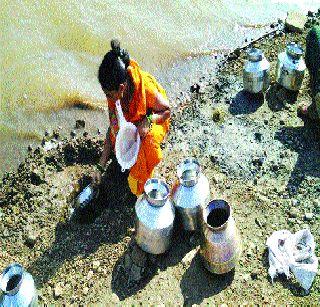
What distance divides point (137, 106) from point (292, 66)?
73.4 inches

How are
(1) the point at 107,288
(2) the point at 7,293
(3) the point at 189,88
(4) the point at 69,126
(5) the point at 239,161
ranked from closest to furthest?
1. (2) the point at 7,293
2. (1) the point at 107,288
3. (5) the point at 239,161
4. (4) the point at 69,126
5. (3) the point at 189,88

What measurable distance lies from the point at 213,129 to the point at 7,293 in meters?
2.45

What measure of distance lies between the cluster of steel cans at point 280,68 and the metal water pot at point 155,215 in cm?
179

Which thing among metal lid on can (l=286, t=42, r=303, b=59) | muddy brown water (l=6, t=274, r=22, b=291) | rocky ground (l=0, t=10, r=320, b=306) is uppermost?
metal lid on can (l=286, t=42, r=303, b=59)

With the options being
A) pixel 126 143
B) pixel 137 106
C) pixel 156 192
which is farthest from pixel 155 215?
pixel 137 106

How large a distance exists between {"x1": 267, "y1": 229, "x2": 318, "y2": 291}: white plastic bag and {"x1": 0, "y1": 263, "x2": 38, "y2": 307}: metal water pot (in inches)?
67.3

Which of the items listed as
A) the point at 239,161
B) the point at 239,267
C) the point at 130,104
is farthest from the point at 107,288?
the point at 239,161

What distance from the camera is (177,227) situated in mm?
4000

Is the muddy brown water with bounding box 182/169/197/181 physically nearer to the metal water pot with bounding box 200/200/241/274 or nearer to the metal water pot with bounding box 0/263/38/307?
the metal water pot with bounding box 200/200/241/274

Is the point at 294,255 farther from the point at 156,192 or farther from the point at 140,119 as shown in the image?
the point at 140,119

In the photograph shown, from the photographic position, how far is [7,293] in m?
3.24

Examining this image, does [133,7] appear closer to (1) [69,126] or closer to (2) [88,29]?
(2) [88,29]

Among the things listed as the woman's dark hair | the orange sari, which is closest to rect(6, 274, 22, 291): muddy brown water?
the orange sari

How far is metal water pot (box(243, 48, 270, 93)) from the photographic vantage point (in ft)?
16.0
